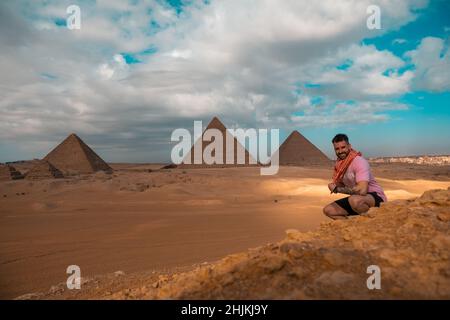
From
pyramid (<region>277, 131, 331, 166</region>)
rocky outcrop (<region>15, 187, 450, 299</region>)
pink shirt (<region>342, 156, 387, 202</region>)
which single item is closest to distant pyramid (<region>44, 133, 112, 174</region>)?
pyramid (<region>277, 131, 331, 166</region>)

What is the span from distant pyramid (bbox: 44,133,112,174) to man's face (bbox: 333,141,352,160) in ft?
98.3

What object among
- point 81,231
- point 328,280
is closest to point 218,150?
point 81,231

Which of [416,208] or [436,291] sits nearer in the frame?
[436,291]

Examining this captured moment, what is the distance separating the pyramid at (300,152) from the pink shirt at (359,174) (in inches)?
1828

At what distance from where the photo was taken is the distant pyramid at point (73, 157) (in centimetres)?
3161

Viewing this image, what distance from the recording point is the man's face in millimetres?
4043

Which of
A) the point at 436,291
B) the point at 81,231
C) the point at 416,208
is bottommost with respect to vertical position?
the point at 81,231

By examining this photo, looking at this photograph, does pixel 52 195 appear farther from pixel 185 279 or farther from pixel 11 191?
pixel 185 279

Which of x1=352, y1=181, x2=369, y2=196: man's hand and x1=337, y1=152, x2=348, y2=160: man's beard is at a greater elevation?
x1=337, y1=152, x2=348, y2=160: man's beard

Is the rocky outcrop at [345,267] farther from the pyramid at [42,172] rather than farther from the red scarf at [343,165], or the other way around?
the pyramid at [42,172]

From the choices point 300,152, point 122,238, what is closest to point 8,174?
point 122,238

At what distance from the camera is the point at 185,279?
270 centimetres

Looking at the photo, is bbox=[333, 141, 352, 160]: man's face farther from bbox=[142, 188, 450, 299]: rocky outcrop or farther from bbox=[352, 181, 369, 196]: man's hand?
bbox=[142, 188, 450, 299]: rocky outcrop
